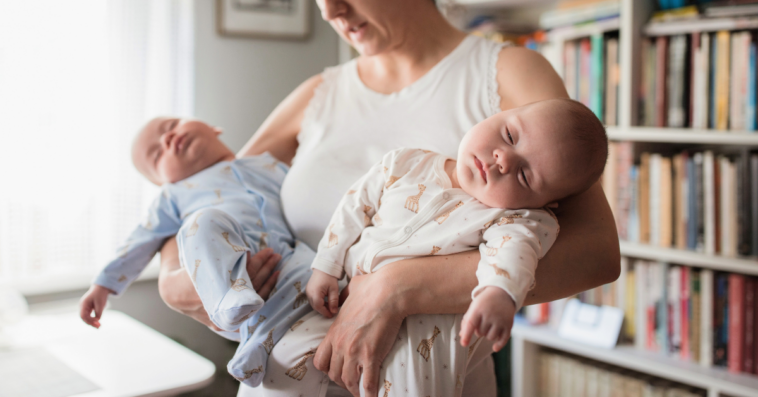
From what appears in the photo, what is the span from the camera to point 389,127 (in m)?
1.18

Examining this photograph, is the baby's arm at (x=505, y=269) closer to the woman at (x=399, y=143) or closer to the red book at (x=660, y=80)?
the woman at (x=399, y=143)

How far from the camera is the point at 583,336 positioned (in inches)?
85.7

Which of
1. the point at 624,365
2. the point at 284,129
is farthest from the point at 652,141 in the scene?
the point at 284,129

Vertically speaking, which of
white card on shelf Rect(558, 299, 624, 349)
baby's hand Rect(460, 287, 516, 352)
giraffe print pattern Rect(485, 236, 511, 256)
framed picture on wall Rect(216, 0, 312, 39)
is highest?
framed picture on wall Rect(216, 0, 312, 39)

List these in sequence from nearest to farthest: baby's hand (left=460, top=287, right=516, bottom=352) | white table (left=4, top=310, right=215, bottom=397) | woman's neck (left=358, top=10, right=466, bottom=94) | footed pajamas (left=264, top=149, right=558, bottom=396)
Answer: baby's hand (left=460, top=287, right=516, bottom=352), footed pajamas (left=264, top=149, right=558, bottom=396), woman's neck (left=358, top=10, right=466, bottom=94), white table (left=4, top=310, right=215, bottom=397)

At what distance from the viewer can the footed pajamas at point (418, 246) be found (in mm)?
829

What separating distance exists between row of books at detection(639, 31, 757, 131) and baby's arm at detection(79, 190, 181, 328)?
163cm

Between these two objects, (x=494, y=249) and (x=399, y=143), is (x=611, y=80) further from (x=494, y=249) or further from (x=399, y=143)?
(x=494, y=249)

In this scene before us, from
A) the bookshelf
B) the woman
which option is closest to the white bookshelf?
the bookshelf

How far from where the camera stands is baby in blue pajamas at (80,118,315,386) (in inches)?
36.3

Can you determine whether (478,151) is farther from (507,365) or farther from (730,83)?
(507,365)

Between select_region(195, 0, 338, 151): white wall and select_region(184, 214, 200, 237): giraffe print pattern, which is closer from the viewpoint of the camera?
select_region(184, 214, 200, 237): giraffe print pattern

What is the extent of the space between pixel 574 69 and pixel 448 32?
114 centimetres

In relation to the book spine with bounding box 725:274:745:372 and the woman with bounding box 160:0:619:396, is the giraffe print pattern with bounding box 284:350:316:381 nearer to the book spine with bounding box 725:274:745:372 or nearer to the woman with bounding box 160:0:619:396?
the woman with bounding box 160:0:619:396
